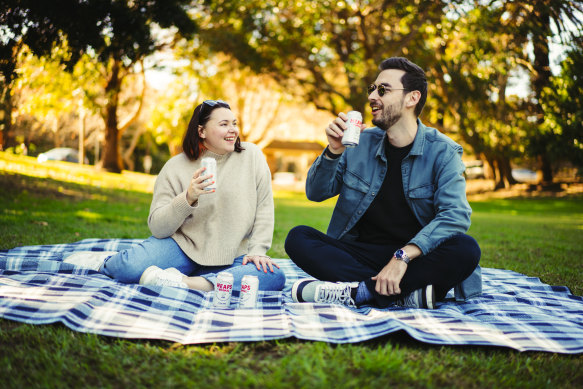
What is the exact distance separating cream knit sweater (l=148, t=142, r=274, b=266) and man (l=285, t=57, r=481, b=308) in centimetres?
34

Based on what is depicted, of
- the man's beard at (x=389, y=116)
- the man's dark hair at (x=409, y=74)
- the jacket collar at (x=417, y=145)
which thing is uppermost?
the man's dark hair at (x=409, y=74)

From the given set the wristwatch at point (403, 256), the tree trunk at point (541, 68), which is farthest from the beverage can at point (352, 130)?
the tree trunk at point (541, 68)

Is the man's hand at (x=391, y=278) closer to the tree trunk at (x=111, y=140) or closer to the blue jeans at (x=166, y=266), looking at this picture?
the blue jeans at (x=166, y=266)

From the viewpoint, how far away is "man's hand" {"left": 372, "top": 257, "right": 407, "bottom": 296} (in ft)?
8.98

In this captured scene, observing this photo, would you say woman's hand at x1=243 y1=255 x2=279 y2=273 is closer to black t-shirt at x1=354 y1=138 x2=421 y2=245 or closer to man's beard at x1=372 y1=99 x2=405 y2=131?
black t-shirt at x1=354 y1=138 x2=421 y2=245

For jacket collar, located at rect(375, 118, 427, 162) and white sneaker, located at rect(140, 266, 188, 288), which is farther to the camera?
jacket collar, located at rect(375, 118, 427, 162)

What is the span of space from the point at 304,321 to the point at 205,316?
0.54 m

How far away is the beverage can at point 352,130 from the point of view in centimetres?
281

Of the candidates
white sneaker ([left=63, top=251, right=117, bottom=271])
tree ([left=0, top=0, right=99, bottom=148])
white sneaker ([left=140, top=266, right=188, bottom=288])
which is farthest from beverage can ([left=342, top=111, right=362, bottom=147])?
tree ([left=0, top=0, right=99, bottom=148])

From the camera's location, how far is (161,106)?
22.4m

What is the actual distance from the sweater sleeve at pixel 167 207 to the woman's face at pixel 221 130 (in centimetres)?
40

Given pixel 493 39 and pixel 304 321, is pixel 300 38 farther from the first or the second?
pixel 304 321

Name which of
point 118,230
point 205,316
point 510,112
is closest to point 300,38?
point 510,112

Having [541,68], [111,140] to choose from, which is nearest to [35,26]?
[111,140]
